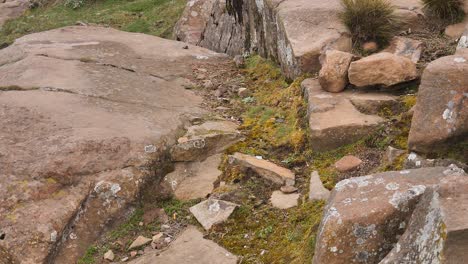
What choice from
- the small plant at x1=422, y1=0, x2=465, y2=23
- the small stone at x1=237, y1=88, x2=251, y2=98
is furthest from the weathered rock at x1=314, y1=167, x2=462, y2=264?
the small stone at x1=237, y1=88, x2=251, y2=98

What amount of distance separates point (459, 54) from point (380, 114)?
1.35 m

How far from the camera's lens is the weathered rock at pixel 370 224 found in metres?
3.97

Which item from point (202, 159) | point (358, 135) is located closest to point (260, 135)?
point (202, 159)

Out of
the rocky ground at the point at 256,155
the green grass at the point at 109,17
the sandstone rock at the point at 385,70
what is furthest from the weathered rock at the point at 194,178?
the green grass at the point at 109,17

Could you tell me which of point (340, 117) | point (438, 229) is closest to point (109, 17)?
point (340, 117)

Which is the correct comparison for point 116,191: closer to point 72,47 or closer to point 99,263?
point 99,263

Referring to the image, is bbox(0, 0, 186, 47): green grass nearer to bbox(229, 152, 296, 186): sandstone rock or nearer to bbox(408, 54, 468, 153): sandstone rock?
bbox(229, 152, 296, 186): sandstone rock

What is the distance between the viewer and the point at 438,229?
3439 mm

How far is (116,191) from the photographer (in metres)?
6.26

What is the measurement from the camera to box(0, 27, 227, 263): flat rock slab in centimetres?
584

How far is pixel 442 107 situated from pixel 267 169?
6.55 feet

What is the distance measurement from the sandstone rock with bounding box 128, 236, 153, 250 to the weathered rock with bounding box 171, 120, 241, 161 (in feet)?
4.32

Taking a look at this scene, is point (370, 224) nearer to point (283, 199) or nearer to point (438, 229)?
point (438, 229)

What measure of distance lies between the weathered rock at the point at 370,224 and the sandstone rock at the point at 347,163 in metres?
1.63
